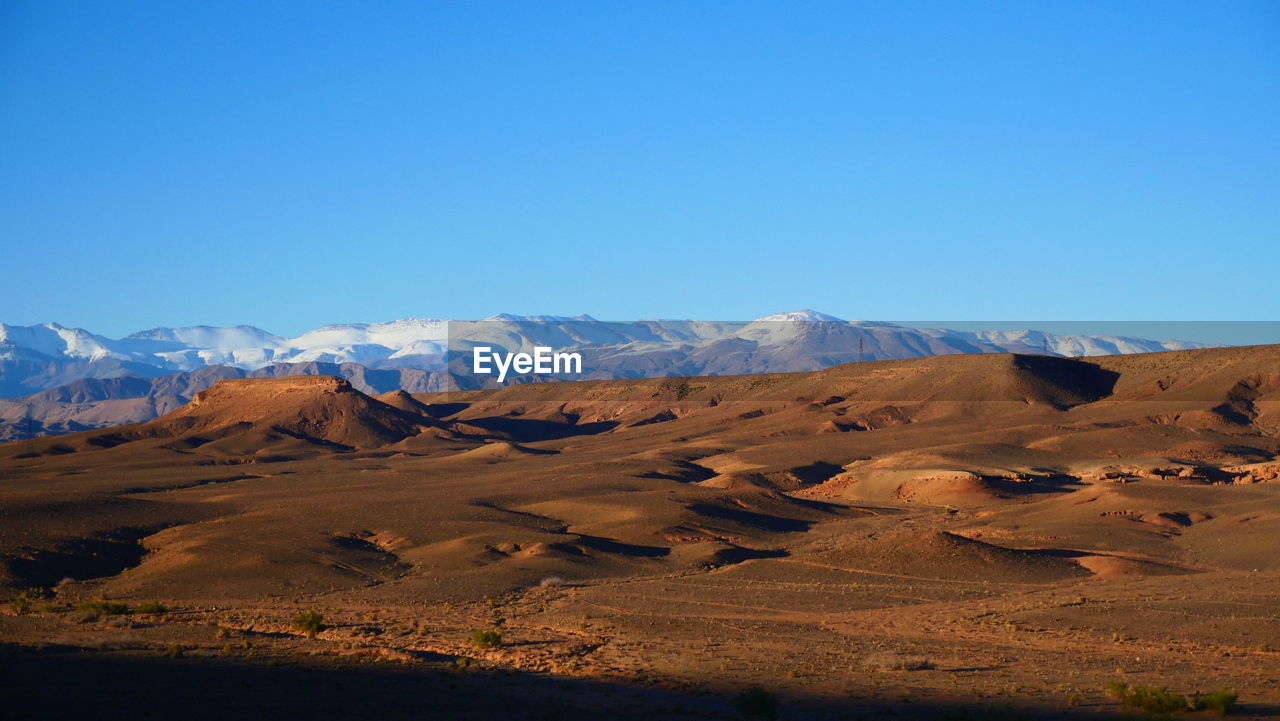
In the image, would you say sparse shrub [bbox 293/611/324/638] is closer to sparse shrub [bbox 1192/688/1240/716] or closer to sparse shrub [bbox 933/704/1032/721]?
sparse shrub [bbox 933/704/1032/721]

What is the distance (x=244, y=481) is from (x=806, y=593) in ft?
176

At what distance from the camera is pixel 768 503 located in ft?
206

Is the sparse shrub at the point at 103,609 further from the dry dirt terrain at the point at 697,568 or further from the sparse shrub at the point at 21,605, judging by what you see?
the sparse shrub at the point at 21,605

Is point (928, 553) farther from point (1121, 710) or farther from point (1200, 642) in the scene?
point (1121, 710)

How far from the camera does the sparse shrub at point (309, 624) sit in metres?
30.5

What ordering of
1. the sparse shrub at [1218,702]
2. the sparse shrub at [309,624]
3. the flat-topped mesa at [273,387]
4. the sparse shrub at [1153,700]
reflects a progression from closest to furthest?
the sparse shrub at [1218,702] < the sparse shrub at [1153,700] < the sparse shrub at [309,624] < the flat-topped mesa at [273,387]

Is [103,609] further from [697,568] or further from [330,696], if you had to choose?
[697,568]

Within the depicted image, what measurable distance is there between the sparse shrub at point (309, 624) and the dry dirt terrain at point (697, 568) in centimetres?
10

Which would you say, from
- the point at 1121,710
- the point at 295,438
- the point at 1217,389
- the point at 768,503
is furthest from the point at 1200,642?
the point at 295,438

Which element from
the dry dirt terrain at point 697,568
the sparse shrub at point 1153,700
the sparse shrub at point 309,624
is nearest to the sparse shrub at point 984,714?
the dry dirt terrain at point 697,568

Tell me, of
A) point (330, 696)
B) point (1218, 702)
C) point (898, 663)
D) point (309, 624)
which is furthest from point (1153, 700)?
point (309, 624)

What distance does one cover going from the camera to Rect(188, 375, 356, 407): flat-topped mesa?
445 ft

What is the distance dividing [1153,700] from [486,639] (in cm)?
1426

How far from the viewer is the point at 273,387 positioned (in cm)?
14012
